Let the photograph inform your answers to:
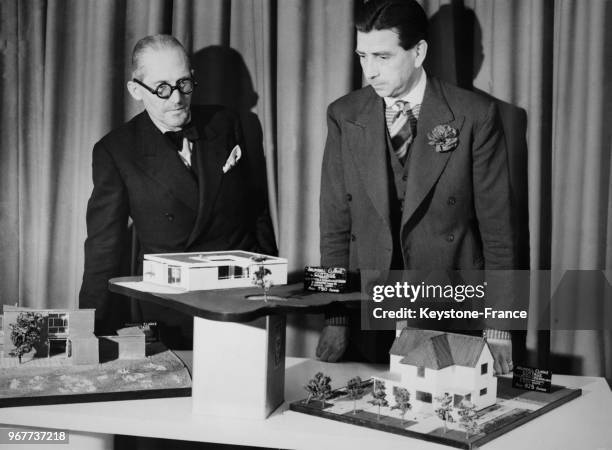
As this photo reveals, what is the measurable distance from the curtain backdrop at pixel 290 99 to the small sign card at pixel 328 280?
1.07 ft

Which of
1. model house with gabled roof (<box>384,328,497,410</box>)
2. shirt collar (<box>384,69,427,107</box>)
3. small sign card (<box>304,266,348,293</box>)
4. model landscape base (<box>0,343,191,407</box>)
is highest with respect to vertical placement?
shirt collar (<box>384,69,427,107</box>)

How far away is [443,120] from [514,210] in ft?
0.96

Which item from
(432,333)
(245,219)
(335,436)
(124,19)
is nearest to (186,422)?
(335,436)

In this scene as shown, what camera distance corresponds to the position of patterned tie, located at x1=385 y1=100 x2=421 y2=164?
1.97 metres

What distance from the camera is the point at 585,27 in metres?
1.92

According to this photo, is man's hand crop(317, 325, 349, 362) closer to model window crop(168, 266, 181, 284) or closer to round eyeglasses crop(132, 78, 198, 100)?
model window crop(168, 266, 181, 284)

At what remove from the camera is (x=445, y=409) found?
1.50 m

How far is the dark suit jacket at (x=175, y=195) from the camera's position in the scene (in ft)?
7.16

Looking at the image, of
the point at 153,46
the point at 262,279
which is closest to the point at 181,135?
the point at 153,46

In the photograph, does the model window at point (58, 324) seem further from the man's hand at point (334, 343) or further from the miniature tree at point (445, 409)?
the miniature tree at point (445, 409)

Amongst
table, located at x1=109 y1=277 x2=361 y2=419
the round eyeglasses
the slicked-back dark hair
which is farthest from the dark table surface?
the slicked-back dark hair

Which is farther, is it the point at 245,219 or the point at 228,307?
the point at 245,219

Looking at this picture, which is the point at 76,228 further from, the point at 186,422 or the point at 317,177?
the point at 186,422

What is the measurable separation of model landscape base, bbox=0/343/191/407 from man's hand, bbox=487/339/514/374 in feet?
2.46
